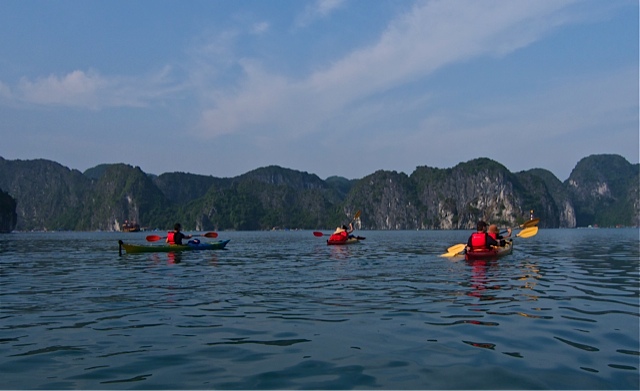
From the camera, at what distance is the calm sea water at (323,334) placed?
6.65m

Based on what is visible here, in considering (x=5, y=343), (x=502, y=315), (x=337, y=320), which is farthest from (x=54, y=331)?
(x=502, y=315)

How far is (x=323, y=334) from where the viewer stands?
29.6 feet

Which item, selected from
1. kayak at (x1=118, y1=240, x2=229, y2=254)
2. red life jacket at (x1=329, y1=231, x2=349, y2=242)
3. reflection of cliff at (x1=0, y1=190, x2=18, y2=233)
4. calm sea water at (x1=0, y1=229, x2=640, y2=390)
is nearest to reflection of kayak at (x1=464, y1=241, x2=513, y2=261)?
calm sea water at (x1=0, y1=229, x2=640, y2=390)

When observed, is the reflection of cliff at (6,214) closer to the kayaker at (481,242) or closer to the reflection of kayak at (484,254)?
the kayaker at (481,242)

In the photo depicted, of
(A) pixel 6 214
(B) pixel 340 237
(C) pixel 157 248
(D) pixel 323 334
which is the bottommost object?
(D) pixel 323 334

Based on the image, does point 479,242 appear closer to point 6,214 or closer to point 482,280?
point 482,280

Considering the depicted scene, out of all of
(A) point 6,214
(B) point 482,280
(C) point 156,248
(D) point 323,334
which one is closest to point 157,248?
(C) point 156,248

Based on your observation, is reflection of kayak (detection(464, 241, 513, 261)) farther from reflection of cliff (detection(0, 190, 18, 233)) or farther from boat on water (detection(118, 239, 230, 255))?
reflection of cliff (detection(0, 190, 18, 233))

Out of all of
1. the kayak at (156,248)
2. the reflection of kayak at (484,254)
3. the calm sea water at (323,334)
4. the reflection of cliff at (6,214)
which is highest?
the reflection of cliff at (6,214)

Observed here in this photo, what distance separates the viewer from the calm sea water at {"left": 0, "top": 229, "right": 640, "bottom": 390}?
6648 millimetres

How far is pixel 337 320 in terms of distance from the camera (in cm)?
1027

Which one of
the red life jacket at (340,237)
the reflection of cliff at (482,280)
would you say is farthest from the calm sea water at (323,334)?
the red life jacket at (340,237)

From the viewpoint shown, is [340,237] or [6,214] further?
[6,214]

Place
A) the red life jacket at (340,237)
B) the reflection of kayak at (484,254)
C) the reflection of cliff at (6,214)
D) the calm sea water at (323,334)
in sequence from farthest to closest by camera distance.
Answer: the reflection of cliff at (6,214), the red life jacket at (340,237), the reflection of kayak at (484,254), the calm sea water at (323,334)
